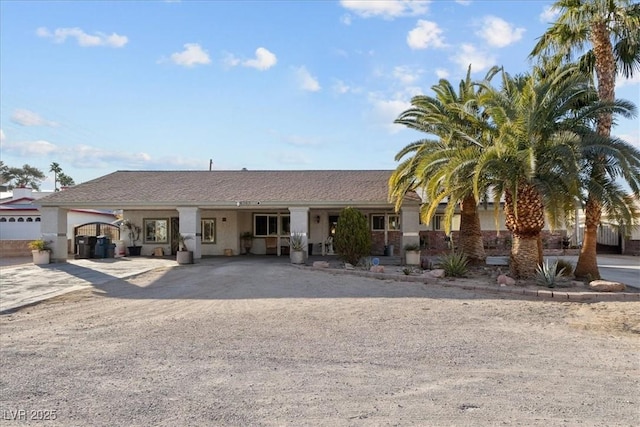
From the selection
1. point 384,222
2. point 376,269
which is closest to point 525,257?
point 376,269

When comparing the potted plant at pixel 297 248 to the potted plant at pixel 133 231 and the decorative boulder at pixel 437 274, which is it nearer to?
the decorative boulder at pixel 437 274

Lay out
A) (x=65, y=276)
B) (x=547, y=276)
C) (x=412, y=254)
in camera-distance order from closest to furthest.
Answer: (x=547, y=276)
(x=65, y=276)
(x=412, y=254)

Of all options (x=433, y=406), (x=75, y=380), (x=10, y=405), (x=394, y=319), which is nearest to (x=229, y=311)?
(x=394, y=319)

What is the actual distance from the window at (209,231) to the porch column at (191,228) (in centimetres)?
496

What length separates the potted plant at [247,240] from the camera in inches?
993

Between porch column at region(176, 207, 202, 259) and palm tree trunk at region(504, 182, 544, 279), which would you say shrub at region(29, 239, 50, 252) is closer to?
porch column at region(176, 207, 202, 259)

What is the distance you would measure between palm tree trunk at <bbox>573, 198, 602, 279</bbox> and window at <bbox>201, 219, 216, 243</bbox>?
17.7 metres

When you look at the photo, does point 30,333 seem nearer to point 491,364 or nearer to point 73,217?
point 491,364

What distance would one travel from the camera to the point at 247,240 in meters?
25.3

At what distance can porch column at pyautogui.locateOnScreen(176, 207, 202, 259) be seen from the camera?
64.6ft

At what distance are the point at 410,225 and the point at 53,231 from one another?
15.6 metres

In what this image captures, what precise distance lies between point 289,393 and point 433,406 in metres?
1.57

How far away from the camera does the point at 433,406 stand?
474 cm

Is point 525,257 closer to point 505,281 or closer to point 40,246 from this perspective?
point 505,281
